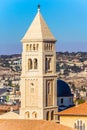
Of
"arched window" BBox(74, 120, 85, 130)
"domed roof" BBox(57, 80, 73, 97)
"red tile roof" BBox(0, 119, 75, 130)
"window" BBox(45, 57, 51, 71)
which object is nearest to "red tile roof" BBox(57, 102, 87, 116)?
"arched window" BBox(74, 120, 85, 130)

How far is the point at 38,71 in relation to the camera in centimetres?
6281

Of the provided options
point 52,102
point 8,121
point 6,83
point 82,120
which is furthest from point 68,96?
point 6,83

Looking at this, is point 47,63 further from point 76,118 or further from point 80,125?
point 80,125

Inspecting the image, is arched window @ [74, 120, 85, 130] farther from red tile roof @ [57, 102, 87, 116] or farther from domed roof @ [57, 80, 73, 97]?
domed roof @ [57, 80, 73, 97]

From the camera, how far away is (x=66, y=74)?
18888 centimetres

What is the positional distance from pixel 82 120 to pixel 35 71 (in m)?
8.90

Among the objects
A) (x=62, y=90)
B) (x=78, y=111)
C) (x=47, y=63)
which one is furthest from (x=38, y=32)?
(x=62, y=90)

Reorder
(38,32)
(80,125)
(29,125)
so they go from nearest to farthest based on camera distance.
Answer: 1. (29,125)
2. (80,125)
3. (38,32)

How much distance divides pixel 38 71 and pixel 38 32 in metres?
2.44

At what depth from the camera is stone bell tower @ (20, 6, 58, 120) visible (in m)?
62.3

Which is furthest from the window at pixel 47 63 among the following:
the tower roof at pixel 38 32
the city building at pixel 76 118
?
the city building at pixel 76 118

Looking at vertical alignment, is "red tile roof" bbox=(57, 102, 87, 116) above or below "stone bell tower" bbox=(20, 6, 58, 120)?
below

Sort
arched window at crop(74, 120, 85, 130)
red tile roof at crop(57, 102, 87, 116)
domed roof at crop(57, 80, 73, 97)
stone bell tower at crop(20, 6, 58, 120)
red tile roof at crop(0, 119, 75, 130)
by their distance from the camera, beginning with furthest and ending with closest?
domed roof at crop(57, 80, 73, 97) → stone bell tower at crop(20, 6, 58, 120) → red tile roof at crop(57, 102, 87, 116) → arched window at crop(74, 120, 85, 130) → red tile roof at crop(0, 119, 75, 130)

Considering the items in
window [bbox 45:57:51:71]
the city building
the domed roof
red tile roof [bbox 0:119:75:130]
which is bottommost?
red tile roof [bbox 0:119:75:130]
